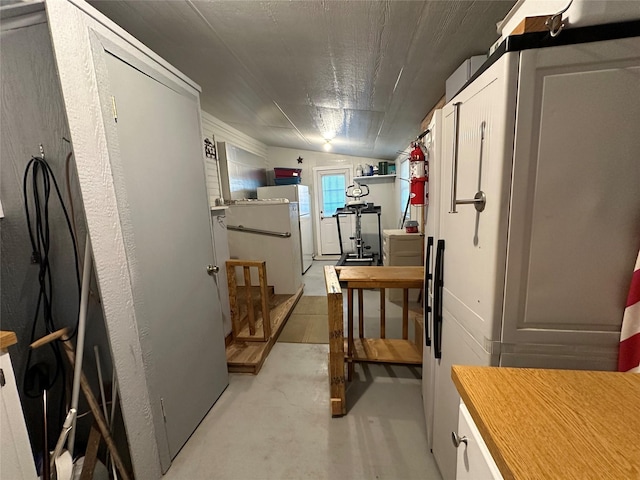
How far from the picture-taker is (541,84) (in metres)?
0.72

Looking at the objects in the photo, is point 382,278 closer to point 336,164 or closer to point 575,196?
point 575,196

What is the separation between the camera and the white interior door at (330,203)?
6238mm

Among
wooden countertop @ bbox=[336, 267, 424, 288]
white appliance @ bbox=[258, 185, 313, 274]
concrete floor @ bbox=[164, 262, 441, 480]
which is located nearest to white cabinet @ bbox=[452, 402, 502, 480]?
concrete floor @ bbox=[164, 262, 441, 480]

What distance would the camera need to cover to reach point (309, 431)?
171 cm

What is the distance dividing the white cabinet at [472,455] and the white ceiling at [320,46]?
176 cm

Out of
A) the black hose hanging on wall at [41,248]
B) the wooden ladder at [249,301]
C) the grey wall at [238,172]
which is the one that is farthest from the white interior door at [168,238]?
the grey wall at [238,172]

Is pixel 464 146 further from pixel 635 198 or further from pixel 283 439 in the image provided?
pixel 283 439

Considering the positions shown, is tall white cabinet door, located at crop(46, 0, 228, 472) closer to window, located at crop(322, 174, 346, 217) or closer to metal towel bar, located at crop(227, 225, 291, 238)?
metal towel bar, located at crop(227, 225, 291, 238)

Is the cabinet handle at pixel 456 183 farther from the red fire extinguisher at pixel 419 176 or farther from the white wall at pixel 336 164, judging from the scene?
the white wall at pixel 336 164

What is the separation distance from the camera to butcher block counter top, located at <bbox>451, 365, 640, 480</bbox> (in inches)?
17.1

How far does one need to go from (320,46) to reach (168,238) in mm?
1580

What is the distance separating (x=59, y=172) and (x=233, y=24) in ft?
4.18

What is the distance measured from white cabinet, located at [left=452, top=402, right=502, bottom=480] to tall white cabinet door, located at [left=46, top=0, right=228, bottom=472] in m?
1.40

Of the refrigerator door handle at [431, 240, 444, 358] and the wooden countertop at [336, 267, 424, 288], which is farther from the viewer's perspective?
the wooden countertop at [336, 267, 424, 288]
